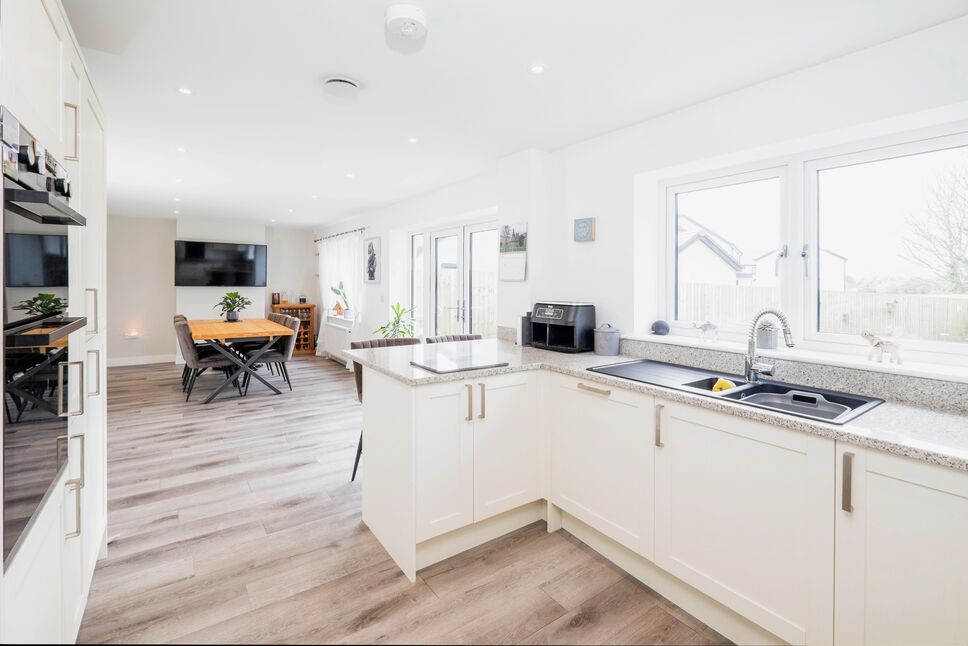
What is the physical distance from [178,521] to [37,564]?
1.50 metres

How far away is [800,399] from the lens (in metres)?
1.89

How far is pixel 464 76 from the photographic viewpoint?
7.22 feet

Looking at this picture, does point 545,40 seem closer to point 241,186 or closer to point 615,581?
point 615,581

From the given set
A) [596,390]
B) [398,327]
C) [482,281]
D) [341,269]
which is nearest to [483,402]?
[596,390]

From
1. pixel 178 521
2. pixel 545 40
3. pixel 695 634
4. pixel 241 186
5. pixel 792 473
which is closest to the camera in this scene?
pixel 792 473

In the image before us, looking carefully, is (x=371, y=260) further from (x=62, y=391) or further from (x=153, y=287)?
(x=62, y=391)

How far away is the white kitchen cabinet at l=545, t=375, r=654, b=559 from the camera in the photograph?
6.38 feet

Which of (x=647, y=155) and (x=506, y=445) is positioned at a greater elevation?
(x=647, y=155)

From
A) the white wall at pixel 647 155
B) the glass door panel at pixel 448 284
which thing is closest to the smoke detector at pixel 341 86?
the white wall at pixel 647 155

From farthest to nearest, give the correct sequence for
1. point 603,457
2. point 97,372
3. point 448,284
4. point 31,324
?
point 448,284 → point 603,457 → point 97,372 → point 31,324

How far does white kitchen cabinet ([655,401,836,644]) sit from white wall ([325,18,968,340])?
3.68ft

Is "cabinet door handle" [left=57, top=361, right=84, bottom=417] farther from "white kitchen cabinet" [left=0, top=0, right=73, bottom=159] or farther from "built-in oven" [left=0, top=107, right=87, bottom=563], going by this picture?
"white kitchen cabinet" [left=0, top=0, right=73, bottom=159]

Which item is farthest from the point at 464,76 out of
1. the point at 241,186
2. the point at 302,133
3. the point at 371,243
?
the point at 371,243

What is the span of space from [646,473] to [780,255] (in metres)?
1.28
